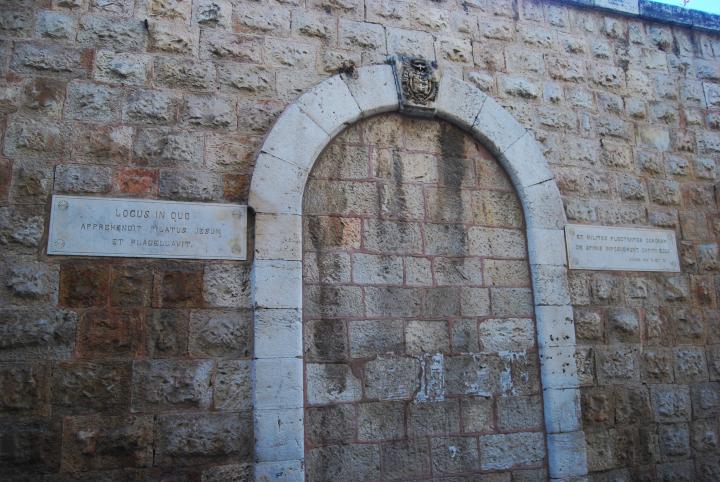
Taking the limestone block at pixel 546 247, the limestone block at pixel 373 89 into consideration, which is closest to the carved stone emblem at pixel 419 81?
the limestone block at pixel 373 89

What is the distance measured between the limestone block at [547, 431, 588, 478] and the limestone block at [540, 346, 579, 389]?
0.37m

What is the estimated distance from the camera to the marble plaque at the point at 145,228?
383cm

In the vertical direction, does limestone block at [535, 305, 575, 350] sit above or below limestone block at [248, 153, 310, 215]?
below

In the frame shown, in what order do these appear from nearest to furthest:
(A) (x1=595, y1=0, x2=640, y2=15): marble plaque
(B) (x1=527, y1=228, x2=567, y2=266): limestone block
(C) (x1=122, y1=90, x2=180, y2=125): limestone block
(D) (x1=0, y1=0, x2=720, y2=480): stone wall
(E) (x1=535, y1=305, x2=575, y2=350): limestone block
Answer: (D) (x1=0, y1=0, x2=720, y2=480): stone wall
(C) (x1=122, y1=90, x2=180, y2=125): limestone block
(E) (x1=535, y1=305, x2=575, y2=350): limestone block
(B) (x1=527, y1=228, x2=567, y2=266): limestone block
(A) (x1=595, y1=0, x2=640, y2=15): marble plaque

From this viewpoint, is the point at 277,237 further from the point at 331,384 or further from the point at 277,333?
the point at 331,384

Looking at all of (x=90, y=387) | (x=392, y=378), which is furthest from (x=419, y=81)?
(x=90, y=387)

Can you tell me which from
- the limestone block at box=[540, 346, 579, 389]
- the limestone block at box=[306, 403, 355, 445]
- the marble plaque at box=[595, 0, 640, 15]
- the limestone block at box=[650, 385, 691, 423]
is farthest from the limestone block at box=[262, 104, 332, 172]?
the limestone block at box=[650, 385, 691, 423]

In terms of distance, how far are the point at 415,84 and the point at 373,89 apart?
1.16ft

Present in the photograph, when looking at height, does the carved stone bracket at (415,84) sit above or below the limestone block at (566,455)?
above

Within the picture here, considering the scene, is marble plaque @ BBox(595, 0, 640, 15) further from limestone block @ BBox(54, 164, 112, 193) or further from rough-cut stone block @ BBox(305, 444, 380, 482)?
limestone block @ BBox(54, 164, 112, 193)

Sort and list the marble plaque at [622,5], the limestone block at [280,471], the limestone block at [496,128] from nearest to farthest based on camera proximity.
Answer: the limestone block at [280,471] → the limestone block at [496,128] → the marble plaque at [622,5]

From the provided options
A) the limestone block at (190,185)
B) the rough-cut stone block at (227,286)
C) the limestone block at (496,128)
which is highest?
the limestone block at (496,128)

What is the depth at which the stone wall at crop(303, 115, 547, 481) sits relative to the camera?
13.9ft

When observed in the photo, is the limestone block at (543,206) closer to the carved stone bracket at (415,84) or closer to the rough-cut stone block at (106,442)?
the carved stone bracket at (415,84)
